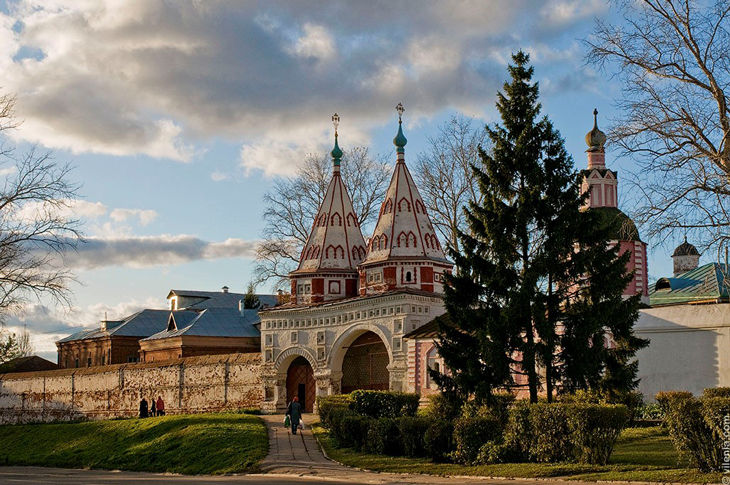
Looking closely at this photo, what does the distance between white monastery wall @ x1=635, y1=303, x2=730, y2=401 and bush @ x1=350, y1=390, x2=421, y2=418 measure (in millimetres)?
6717

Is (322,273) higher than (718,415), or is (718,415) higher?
(322,273)

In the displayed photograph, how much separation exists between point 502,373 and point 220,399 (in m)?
19.7

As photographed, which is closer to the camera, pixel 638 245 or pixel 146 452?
pixel 146 452

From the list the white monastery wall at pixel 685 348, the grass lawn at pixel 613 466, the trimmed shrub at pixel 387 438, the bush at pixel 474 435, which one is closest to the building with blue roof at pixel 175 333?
the white monastery wall at pixel 685 348

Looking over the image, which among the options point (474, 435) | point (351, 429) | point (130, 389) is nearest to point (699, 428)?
point (474, 435)

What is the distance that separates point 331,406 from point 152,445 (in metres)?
5.87

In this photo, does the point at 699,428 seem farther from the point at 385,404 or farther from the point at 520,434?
the point at 385,404

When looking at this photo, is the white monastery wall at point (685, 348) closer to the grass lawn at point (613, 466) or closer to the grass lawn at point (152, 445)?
the grass lawn at point (613, 466)

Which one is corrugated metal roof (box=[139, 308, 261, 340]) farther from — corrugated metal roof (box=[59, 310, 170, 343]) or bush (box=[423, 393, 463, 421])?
bush (box=[423, 393, 463, 421])

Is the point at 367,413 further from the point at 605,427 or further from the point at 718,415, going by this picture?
the point at 718,415

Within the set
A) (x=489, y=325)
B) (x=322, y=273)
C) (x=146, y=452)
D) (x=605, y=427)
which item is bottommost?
(x=146, y=452)

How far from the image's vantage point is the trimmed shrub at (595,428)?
13.8 metres

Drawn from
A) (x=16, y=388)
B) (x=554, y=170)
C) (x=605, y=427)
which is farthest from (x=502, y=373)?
(x=16, y=388)

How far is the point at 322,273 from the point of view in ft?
108
